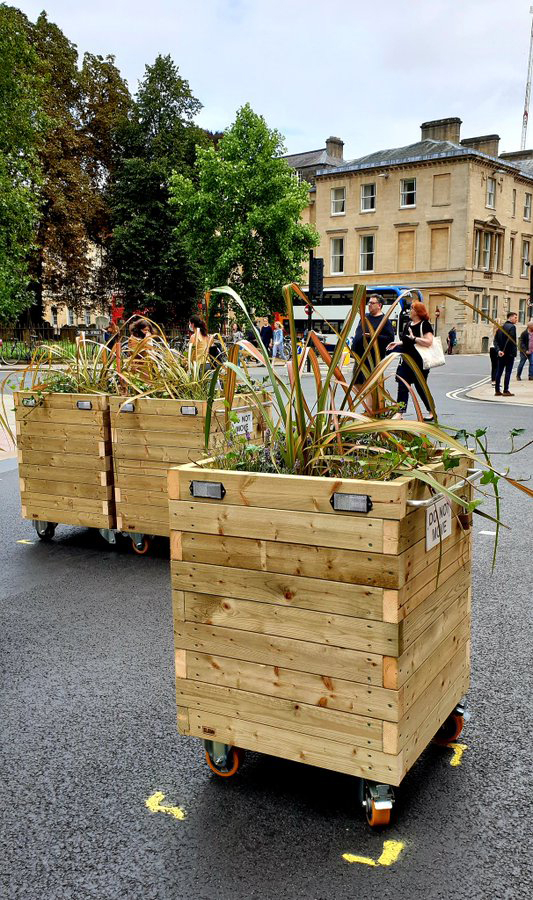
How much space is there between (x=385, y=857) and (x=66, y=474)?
4652 millimetres

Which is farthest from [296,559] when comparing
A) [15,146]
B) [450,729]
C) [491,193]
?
[491,193]

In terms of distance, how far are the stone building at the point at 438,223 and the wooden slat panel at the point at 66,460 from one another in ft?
146

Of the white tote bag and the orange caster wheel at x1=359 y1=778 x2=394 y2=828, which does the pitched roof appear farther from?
the orange caster wheel at x1=359 y1=778 x2=394 y2=828

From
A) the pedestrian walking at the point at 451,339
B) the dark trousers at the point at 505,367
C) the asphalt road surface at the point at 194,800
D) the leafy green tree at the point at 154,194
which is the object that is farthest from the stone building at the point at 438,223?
the asphalt road surface at the point at 194,800

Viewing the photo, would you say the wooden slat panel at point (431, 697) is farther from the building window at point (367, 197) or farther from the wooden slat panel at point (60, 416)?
the building window at point (367, 197)

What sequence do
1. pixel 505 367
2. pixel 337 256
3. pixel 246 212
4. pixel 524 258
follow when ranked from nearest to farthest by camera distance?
1. pixel 505 367
2. pixel 246 212
3. pixel 337 256
4. pixel 524 258

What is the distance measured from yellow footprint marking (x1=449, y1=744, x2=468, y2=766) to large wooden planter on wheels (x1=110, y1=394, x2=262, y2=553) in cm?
298

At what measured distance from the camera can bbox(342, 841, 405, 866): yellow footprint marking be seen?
2.63 metres

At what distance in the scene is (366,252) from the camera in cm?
5481

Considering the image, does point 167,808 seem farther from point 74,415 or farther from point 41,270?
point 41,270

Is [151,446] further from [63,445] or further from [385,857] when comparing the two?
[385,857]

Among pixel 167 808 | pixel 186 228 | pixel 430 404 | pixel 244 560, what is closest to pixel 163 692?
pixel 167 808

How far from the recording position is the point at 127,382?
6184 mm

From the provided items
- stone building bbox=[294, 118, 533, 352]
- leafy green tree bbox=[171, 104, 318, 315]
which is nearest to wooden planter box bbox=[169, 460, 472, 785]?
leafy green tree bbox=[171, 104, 318, 315]
